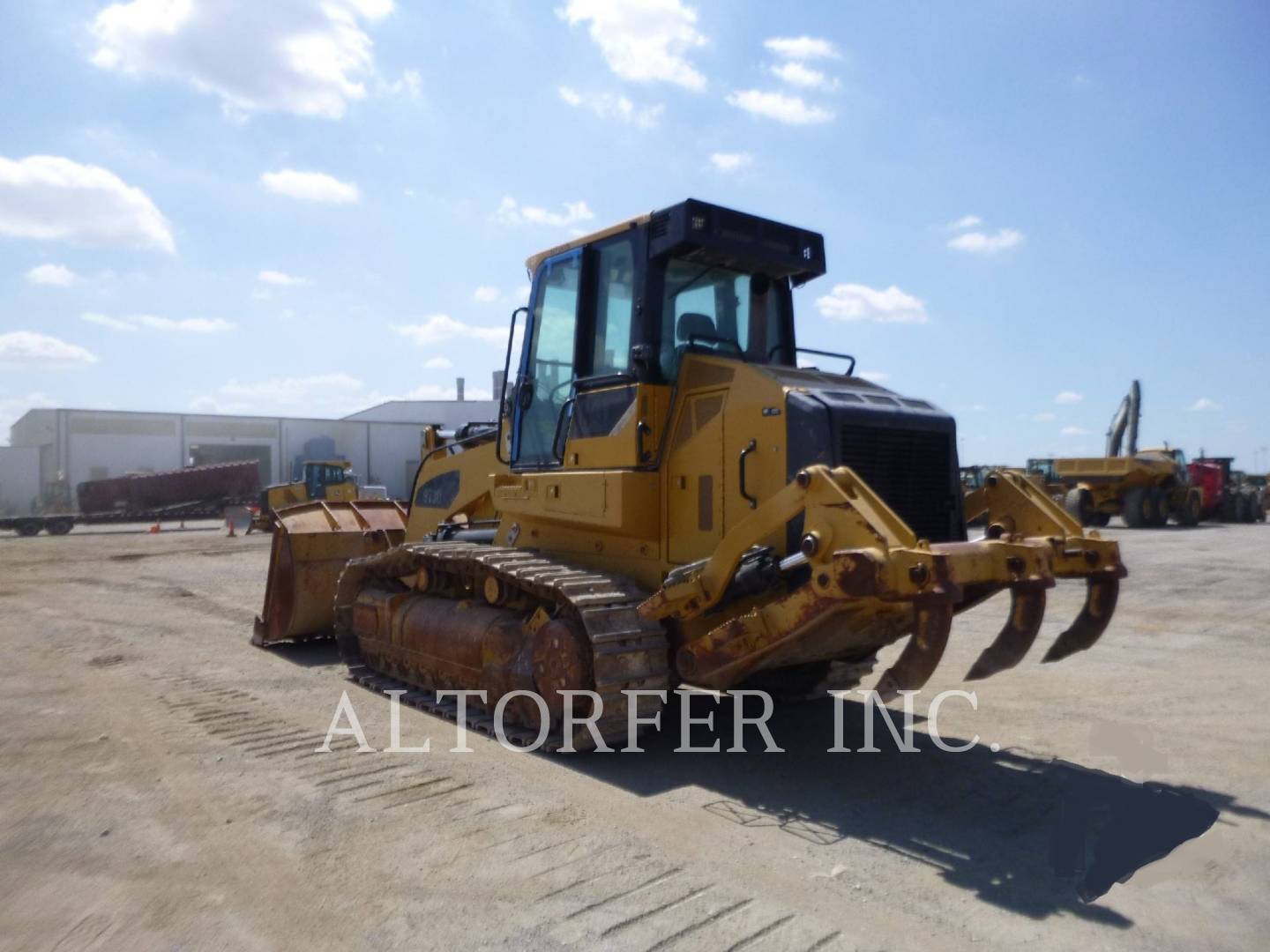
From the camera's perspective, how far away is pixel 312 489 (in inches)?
1180

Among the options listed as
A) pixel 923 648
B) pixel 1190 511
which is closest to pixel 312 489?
pixel 1190 511

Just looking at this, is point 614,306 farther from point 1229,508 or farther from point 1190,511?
point 1229,508

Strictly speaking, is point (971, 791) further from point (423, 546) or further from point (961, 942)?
point (423, 546)

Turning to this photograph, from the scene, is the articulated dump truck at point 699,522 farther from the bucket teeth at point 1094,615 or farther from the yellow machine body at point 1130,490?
the yellow machine body at point 1130,490

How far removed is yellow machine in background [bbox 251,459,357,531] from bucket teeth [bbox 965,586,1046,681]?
2486cm

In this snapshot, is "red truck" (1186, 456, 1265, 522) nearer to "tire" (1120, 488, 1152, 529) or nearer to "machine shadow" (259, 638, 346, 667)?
"tire" (1120, 488, 1152, 529)

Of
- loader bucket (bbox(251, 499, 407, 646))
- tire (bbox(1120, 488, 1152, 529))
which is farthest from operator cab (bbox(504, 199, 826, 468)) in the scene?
tire (bbox(1120, 488, 1152, 529))

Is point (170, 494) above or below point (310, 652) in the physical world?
above

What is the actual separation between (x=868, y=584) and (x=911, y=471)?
1583 millimetres

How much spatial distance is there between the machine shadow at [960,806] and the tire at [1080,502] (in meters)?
23.8

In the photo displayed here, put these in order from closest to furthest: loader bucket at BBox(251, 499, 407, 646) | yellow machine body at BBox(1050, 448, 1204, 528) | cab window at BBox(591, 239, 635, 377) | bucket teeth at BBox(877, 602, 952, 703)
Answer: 1. bucket teeth at BBox(877, 602, 952, 703)
2. cab window at BBox(591, 239, 635, 377)
3. loader bucket at BBox(251, 499, 407, 646)
4. yellow machine body at BBox(1050, 448, 1204, 528)

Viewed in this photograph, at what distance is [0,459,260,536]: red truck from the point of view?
119ft

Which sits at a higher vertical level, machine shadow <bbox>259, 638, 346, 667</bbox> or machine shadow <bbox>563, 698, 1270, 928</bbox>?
machine shadow <bbox>259, 638, 346, 667</bbox>

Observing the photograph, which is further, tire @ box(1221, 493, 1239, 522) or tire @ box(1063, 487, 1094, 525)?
tire @ box(1221, 493, 1239, 522)
